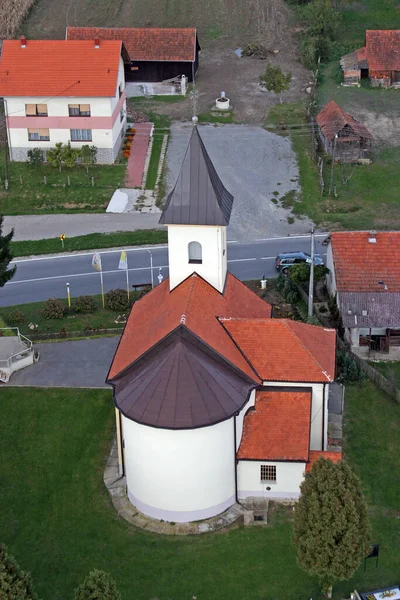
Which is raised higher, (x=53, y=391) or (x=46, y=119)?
(x=46, y=119)

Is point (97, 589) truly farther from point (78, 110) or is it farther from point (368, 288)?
point (78, 110)

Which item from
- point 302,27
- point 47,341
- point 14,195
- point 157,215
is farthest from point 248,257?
point 302,27

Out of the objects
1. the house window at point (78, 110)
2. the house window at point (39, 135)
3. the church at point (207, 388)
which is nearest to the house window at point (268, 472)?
the church at point (207, 388)

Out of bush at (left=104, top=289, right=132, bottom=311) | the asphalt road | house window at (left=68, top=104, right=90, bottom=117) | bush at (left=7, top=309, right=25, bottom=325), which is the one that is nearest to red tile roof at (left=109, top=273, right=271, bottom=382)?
bush at (left=104, top=289, right=132, bottom=311)

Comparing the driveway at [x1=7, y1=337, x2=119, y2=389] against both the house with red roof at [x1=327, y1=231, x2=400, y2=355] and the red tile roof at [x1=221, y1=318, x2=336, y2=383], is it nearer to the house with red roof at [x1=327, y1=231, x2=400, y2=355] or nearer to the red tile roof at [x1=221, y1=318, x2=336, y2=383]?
the red tile roof at [x1=221, y1=318, x2=336, y2=383]

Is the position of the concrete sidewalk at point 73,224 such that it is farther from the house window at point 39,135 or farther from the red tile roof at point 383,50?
the red tile roof at point 383,50

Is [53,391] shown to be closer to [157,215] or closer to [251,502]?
[251,502]

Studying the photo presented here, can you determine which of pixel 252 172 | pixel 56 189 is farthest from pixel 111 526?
pixel 252 172
